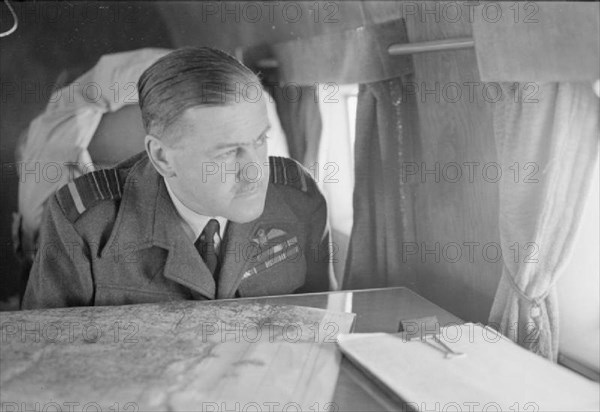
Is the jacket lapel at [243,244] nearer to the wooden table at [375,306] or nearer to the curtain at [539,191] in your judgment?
Answer: the wooden table at [375,306]

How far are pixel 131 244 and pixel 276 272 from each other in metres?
0.27

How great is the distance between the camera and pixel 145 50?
1.28 m

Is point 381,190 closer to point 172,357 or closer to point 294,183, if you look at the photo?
point 294,183

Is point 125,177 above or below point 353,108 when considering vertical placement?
below

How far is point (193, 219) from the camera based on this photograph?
128 centimetres

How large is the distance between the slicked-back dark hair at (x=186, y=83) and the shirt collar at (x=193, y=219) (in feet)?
0.43

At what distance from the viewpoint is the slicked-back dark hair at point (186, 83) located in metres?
1.20

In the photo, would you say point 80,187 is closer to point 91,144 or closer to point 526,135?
point 91,144

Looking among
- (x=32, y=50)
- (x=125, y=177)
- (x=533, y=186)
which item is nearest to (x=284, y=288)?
(x=125, y=177)

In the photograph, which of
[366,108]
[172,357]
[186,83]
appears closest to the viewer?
[172,357]

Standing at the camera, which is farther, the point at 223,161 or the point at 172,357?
the point at 223,161

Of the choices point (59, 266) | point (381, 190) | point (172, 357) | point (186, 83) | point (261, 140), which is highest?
point (186, 83)

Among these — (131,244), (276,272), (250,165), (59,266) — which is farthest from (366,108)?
(59,266)

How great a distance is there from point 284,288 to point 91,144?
0.44 m
